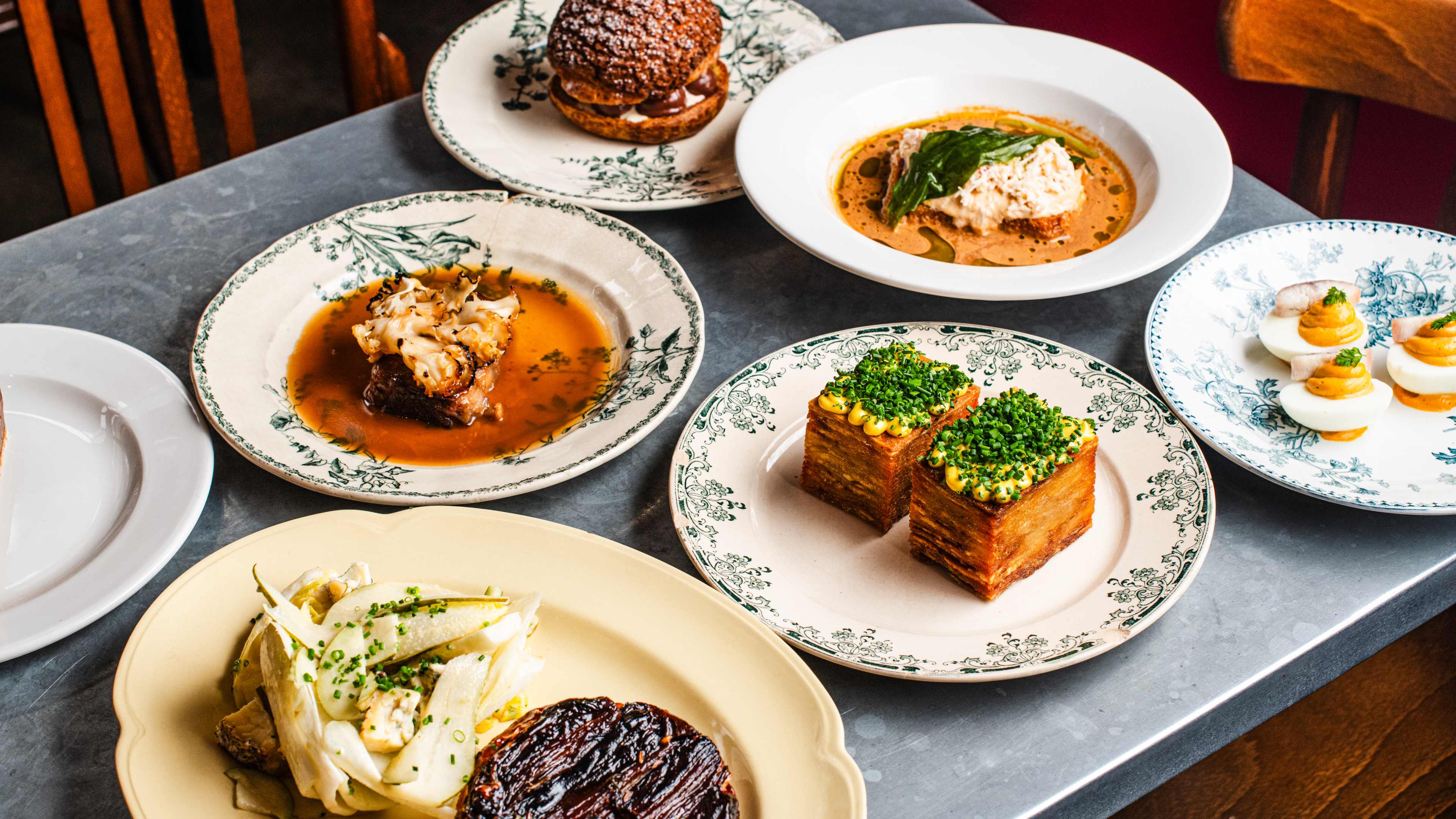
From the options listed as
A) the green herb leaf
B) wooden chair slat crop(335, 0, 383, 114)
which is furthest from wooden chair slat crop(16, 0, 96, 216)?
the green herb leaf

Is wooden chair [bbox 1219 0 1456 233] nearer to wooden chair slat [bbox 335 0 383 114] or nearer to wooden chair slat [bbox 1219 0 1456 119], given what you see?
wooden chair slat [bbox 1219 0 1456 119]

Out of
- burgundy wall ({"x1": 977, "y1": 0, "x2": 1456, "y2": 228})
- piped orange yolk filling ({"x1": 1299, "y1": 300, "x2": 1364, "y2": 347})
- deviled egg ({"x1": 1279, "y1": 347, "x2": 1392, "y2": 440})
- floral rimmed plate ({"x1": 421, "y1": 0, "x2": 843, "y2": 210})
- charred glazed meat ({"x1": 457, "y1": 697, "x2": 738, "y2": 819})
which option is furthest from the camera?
burgundy wall ({"x1": 977, "y1": 0, "x2": 1456, "y2": 228})

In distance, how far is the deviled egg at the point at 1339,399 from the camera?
1.90 metres

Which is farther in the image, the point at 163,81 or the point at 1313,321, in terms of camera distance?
the point at 163,81

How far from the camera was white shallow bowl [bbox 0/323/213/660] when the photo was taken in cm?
162

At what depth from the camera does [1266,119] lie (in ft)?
14.2

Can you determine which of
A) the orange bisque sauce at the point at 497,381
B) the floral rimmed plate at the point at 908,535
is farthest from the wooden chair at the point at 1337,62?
the orange bisque sauce at the point at 497,381

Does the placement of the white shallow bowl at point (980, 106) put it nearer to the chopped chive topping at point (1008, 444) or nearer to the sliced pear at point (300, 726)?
the chopped chive topping at point (1008, 444)

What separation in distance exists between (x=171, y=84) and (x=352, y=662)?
235cm

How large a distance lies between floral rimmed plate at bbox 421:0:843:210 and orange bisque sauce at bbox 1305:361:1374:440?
121 centimetres

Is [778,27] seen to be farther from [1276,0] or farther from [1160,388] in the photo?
[1160,388]

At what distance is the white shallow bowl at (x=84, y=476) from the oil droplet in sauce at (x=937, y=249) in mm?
1438

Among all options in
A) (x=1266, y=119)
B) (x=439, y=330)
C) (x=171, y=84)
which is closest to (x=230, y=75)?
(x=171, y=84)

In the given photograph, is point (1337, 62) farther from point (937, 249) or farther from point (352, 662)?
point (352, 662)
